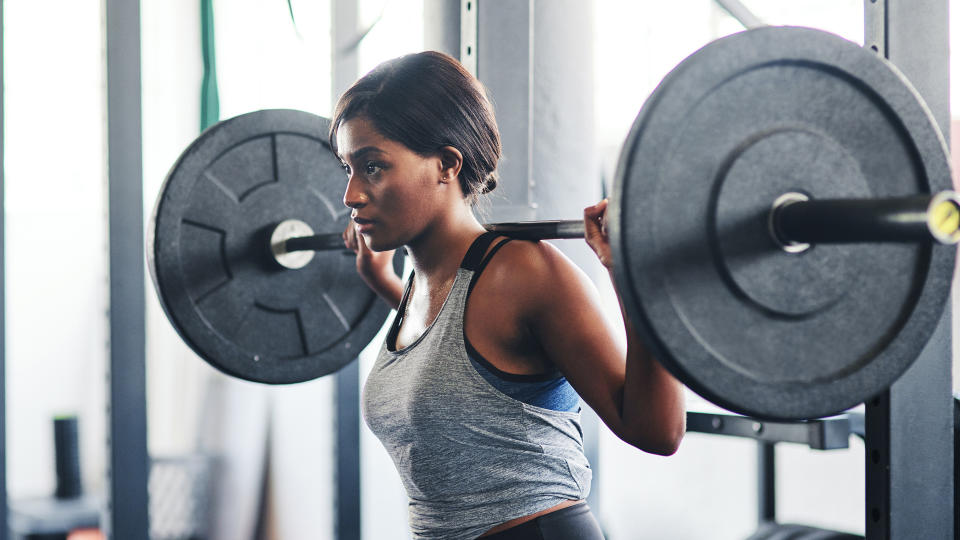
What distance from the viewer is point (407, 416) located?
3.85 feet

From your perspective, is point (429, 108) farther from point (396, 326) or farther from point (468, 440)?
point (468, 440)

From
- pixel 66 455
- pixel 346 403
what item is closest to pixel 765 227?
pixel 346 403

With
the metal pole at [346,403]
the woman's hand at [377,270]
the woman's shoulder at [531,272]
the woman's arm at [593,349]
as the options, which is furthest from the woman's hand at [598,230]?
the metal pole at [346,403]

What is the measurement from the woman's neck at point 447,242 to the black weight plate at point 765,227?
1.58 ft

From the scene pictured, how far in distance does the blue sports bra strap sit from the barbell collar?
1.44 ft

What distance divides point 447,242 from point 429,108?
186 mm

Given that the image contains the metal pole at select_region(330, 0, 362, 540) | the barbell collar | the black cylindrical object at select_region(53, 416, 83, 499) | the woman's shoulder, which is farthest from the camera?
the black cylindrical object at select_region(53, 416, 83, 499)

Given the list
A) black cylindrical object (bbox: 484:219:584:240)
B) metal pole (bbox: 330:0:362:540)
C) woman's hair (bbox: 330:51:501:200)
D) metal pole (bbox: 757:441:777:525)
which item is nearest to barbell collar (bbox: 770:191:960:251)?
black cylindrical object (bbox: 484:219:584:240)

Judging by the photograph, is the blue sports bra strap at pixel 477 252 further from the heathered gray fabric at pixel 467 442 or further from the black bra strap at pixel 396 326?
the black bra strap at pixel 396 326

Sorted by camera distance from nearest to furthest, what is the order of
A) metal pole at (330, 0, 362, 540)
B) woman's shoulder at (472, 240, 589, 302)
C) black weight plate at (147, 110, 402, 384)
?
woman's shoulder at (472, 240, 589, 302)
black weight plate at (147, 110, 402, 384)
metal pole at (330, 0, 362, 540)

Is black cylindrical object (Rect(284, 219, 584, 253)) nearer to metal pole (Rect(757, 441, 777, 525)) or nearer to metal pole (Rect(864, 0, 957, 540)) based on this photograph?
metal pole (Rect(864, 0, 957, 540))

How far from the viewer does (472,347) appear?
114 cm

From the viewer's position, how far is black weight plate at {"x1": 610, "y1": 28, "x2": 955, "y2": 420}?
807mm

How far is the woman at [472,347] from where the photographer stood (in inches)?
42.0
